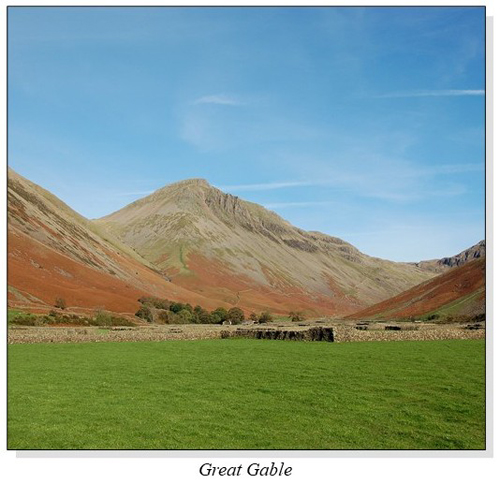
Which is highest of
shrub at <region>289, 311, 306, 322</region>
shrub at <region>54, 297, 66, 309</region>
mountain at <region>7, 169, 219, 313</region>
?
mountain at <region>7, 169, 219, 313</region>

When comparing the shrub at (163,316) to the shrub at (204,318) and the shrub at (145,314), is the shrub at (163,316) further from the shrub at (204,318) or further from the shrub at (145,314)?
the shrub at (204,318)

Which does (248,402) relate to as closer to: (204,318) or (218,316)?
(204,318)

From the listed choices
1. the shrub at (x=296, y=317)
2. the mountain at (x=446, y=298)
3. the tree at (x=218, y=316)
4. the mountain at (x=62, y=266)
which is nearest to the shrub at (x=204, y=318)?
the tree at (x=218, y=316)

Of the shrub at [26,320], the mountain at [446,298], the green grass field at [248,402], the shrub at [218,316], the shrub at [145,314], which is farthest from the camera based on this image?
the shrub at [218,316]

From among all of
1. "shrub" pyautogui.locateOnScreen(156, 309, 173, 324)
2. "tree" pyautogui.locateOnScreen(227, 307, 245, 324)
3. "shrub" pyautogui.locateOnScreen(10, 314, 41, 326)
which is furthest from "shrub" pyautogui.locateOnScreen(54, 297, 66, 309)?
"tree" pyautogui.locateOnScreen(227, 307, 245, 324)

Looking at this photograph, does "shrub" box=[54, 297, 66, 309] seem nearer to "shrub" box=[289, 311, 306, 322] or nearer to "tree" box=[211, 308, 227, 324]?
"tree" box=[211, 308, 227, 324]

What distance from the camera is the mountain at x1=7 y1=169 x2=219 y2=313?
7594 cm

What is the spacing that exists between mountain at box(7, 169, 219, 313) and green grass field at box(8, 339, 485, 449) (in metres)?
47.4

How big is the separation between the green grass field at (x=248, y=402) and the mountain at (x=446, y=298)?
146ft

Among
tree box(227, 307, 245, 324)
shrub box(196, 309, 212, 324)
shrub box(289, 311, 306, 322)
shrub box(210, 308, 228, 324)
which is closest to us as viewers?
shrub box(196, 309, 212, 324)

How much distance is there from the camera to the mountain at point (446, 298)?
2771 inches

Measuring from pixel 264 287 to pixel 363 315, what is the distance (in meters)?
81.1

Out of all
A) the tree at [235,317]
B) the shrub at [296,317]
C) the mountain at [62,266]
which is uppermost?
the mountain at [62,266]
